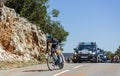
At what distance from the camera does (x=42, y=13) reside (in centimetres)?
6806

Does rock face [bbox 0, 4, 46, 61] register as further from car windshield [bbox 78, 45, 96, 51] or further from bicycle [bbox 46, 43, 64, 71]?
bicycle [bbox 46, 43, 64, 71]

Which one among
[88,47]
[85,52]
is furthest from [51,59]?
[88,47]

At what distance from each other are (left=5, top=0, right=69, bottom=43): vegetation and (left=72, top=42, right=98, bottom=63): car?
52.8 ft

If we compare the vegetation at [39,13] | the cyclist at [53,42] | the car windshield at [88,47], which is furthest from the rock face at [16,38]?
the vegetation at [39,13]

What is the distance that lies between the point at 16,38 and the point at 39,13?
3551cm

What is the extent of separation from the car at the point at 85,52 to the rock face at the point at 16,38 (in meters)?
5.19

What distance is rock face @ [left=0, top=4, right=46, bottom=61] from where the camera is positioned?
1219 inches

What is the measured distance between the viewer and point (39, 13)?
221 ft

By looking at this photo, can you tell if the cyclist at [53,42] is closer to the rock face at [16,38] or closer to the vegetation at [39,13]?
the rock face at [16,38]

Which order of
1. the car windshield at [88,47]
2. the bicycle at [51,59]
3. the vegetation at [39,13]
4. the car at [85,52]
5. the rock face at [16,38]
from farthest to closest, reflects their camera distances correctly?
1. the vegetation at [39,13]
2. the car windshield at [88,47]
3. the car at [85,52]
4. the rock face at [16,38]
5. the bicycle at [51,59]

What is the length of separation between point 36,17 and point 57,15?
40.9 ft

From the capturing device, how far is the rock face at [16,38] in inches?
1219

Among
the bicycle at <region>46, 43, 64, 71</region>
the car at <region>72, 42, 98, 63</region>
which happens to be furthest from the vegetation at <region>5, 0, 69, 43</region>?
the bicycle at <region>46, 43, 64, 71</region>

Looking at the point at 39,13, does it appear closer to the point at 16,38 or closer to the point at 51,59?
the point at 16,38
